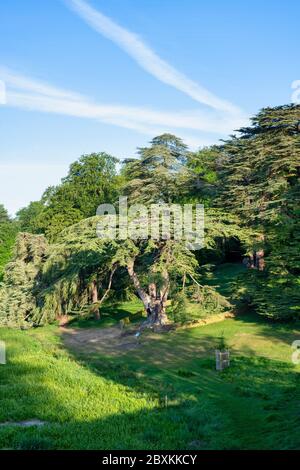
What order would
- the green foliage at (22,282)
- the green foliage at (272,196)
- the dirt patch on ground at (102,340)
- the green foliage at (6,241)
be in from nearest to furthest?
the dirt patch on ground at (102,340)
the green foliage at (272,196)
the green foliage at (22,282)
the green foliage at (6,241)

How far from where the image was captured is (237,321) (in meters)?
24.4

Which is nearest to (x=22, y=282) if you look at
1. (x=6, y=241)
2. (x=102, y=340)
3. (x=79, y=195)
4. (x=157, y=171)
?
(x=102, y=340)

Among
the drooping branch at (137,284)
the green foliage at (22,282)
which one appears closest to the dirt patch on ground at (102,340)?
the drooping branch at (137,284)

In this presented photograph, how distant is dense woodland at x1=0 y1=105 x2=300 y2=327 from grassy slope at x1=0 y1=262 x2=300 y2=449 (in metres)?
4.17

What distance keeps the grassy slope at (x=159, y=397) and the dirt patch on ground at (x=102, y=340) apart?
1350 millimetres

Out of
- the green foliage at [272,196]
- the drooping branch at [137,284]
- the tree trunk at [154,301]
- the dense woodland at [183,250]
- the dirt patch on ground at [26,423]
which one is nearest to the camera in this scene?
the dirt patch on ground at [26,423]

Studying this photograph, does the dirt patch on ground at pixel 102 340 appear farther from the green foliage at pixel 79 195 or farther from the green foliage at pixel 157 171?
the green foliage at pixel 79 195

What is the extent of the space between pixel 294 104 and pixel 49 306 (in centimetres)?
2202

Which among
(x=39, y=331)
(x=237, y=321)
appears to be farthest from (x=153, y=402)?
(x=39, y=331)

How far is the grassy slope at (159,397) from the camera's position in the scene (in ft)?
30.1

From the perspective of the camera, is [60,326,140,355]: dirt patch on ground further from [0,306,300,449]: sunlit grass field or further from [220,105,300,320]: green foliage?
[220,105,300,320]: green foliage

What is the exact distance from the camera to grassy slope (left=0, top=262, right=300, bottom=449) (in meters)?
9.17

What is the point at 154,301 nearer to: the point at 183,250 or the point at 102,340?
the point at 183,250
